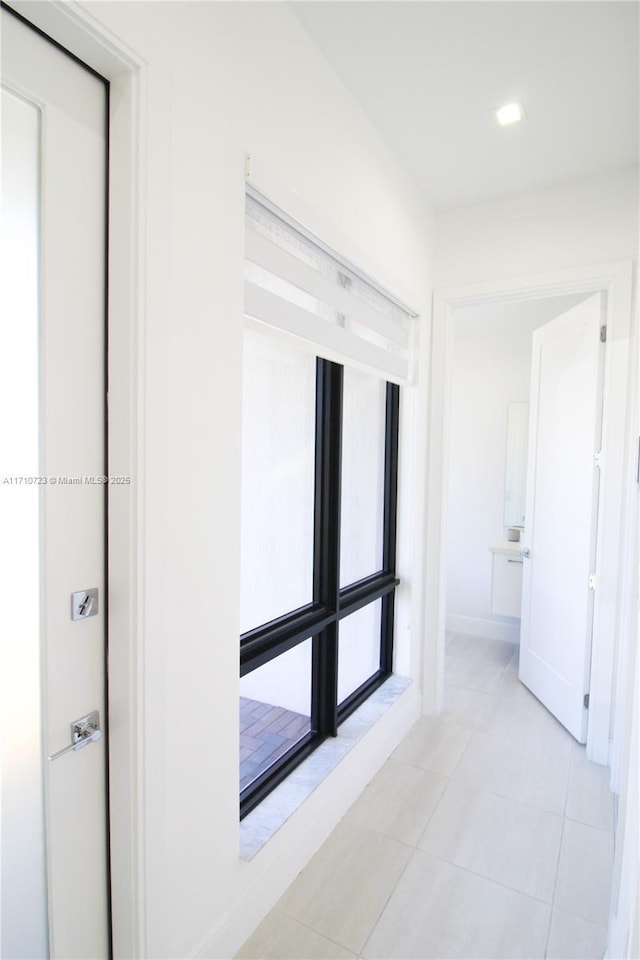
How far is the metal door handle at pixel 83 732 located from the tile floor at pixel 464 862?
938 mm

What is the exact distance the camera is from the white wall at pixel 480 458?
13.1 ft

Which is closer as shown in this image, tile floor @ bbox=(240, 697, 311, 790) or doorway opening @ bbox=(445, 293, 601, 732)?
tile floor @ bbox=(240, 697, 311, 790)

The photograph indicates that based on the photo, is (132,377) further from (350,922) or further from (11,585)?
(350,922)

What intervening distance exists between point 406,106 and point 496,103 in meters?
0.34

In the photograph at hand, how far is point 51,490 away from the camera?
0.94 metres

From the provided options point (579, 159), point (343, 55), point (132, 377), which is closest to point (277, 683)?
point (132, 377)

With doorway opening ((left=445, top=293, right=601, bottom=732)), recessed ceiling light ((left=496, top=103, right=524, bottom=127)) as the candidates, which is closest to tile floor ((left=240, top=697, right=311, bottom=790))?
doorway opening ((left=445, top=293, right=601, bottom=732))

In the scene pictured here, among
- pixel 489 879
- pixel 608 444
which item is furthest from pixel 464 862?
pixel 608 444

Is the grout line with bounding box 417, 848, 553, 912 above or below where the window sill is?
below

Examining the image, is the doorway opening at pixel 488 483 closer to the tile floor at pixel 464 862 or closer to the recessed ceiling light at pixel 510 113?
the tile floor at pixel 464 862

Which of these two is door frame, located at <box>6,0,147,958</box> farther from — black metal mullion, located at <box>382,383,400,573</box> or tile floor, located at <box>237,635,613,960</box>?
black metal mullion, located at <box>382,383,400,573</box>

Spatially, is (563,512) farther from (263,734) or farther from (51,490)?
(51,490)

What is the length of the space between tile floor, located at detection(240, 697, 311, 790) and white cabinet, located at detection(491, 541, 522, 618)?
7.77 ft

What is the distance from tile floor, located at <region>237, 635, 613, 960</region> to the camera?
1462 millimetres
